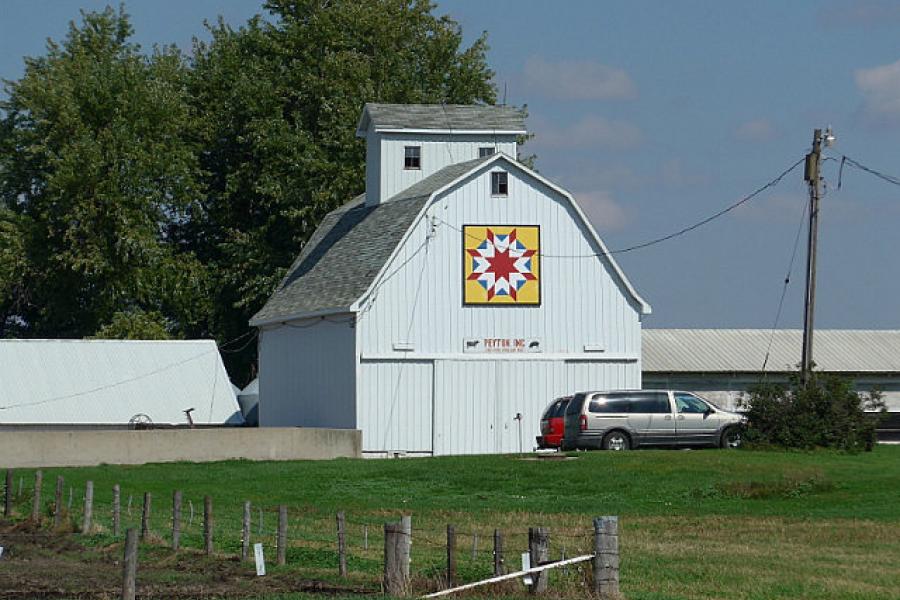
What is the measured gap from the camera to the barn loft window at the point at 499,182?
48188mm

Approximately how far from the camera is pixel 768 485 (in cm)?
3338

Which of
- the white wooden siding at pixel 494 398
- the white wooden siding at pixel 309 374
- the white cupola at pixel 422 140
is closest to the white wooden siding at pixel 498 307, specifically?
the white wooden siding at pixel 494 398

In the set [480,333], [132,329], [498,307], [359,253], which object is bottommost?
[480,333]

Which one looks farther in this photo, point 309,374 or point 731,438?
point 309,374

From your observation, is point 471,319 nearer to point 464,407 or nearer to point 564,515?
point 464,407

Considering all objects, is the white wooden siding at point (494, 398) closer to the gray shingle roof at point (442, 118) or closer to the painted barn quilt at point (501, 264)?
the painted barn quilt at point (501, 264)

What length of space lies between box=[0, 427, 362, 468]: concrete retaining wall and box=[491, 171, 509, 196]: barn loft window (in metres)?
8.31

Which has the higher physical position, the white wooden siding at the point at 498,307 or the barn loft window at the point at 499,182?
the barn loft window at the point at 499,182

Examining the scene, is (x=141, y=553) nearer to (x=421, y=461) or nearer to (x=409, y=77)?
(x=421, y=461)

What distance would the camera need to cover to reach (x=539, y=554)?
17891 mm

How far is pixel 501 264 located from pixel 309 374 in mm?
7118

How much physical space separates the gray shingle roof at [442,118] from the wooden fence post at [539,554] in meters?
36.1

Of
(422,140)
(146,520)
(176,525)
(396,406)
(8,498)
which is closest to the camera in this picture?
(176,525)

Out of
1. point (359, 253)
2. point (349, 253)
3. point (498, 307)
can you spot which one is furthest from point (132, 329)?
point (498, 307)
